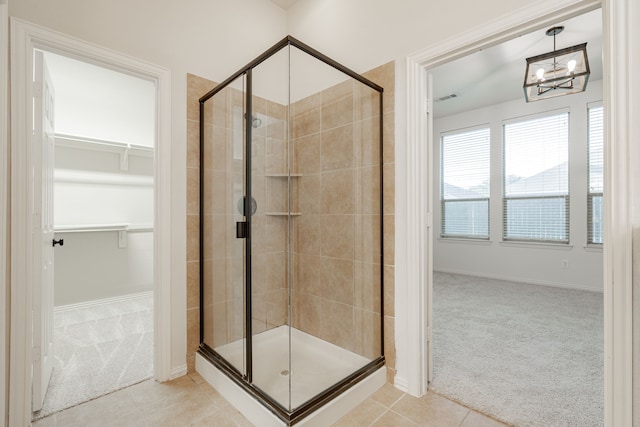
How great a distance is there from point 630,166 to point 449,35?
3.57 feet

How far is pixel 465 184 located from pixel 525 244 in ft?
4.64

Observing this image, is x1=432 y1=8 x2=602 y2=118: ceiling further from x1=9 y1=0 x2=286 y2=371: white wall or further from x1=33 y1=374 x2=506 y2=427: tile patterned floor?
x1=33 y1=374 x2=506 y2=427: tile patterned floor

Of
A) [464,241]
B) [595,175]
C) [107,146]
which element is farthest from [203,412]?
[595,175]

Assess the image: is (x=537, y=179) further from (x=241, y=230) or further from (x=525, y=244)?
(x=241, y=230)

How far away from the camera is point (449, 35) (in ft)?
5.54

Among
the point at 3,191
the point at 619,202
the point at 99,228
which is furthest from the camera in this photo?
the point at 99,228

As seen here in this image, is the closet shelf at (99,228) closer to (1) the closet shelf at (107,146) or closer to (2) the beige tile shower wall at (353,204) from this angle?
(1) the closet shelf at (107,146)

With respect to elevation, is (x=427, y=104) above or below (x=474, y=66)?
below

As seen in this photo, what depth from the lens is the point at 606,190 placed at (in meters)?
1.23

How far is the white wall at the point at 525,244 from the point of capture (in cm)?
429

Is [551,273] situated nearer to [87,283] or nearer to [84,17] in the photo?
[84,17]

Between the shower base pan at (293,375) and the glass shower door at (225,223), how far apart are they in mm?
101

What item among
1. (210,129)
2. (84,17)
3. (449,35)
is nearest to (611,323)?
(449,35)

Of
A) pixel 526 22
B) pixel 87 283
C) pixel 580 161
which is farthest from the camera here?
pixel 580 161
